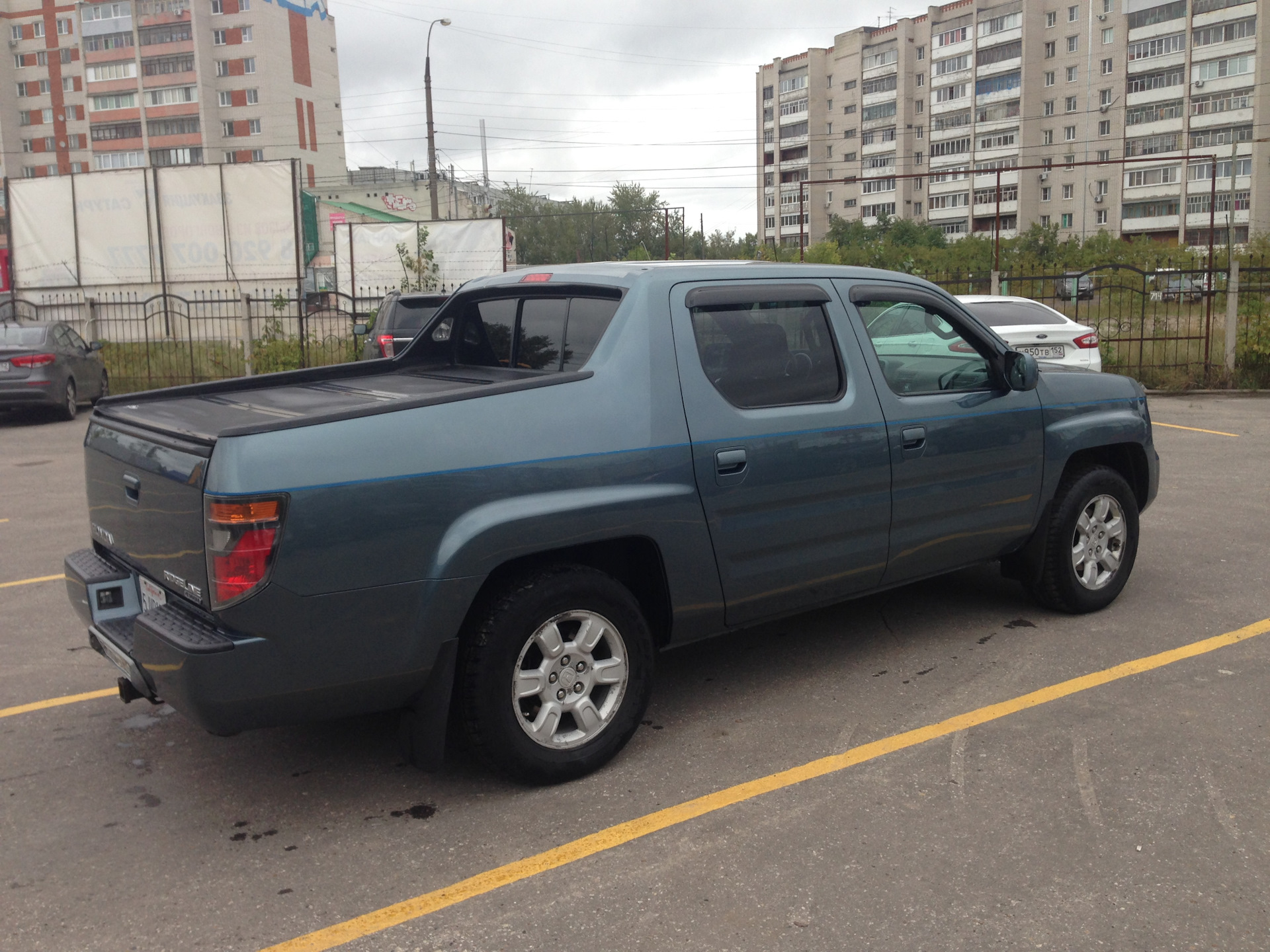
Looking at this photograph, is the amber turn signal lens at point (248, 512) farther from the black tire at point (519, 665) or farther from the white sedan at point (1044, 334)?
the white sedan at point (1044, 334)

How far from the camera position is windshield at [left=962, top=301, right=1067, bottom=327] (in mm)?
13539

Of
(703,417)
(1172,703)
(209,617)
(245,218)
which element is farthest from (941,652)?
(245,218)

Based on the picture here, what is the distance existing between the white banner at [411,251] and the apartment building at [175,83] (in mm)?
54738

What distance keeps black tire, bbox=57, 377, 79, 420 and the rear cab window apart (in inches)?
521

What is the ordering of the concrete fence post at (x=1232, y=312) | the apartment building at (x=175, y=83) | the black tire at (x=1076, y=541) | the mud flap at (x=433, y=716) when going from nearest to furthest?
the mud flap at (x=433, y=716) < the black tire at (x=1076, y=541) < the concrete fence post at (x=1232, y=312) < the apartment building at (x=175, y=83)

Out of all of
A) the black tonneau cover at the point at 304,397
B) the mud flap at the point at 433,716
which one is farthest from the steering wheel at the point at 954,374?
the mud flap at the point at 433,716

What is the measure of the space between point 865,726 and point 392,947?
2.11 metres

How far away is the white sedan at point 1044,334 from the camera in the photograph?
1329 centimetres

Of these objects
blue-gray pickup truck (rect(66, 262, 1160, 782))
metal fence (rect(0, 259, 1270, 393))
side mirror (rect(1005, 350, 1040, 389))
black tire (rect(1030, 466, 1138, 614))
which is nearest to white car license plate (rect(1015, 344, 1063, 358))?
metal fence (rect(0, 259, 1270, 393))

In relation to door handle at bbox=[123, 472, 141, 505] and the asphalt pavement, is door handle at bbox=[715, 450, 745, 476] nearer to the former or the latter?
the asphalt pavement

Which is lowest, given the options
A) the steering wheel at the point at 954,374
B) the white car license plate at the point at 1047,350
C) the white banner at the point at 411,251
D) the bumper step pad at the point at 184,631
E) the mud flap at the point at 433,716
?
the mud flap at the point at 433,716

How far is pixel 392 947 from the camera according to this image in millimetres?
2914

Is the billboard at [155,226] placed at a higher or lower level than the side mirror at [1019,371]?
higher

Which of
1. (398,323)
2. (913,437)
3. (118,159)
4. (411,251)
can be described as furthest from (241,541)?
(118,159)
